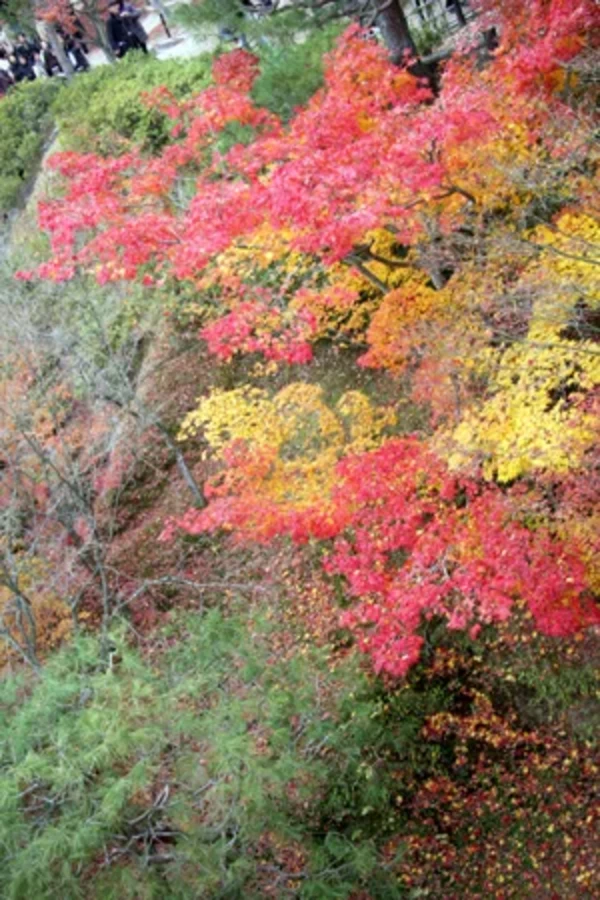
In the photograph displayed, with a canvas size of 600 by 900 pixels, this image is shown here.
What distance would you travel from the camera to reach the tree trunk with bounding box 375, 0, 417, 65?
51.4ft

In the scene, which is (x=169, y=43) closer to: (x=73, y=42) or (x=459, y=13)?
(x=73, y=42)

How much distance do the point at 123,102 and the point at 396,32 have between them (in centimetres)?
1094

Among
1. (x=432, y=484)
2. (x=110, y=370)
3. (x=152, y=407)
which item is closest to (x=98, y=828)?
(x=432, y=484)

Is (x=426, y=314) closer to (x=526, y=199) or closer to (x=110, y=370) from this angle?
(x=526, y=199)

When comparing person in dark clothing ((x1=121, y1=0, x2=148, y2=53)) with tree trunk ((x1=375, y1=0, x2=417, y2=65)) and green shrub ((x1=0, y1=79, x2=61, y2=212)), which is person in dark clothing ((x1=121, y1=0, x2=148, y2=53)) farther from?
tree trunk ((x1=375, y1=0, x2=417, y2=65))

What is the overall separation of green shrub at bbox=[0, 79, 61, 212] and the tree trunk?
16.9m

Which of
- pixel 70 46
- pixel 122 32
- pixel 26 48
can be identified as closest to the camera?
pixel 122 32

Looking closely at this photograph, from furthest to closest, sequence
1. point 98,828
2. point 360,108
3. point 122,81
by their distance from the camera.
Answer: point 122,81
point 360,108
point 98,828

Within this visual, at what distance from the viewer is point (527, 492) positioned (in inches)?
472

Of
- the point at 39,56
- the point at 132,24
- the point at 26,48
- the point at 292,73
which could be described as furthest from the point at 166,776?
the point at 39,56

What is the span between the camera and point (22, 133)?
29.3m

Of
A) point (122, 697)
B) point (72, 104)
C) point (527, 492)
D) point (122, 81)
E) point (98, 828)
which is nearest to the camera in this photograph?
point (98, 828)

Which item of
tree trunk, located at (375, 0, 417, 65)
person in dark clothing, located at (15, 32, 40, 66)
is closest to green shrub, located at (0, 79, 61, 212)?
person in dark clothing, located at (15, 32, 40, 66)

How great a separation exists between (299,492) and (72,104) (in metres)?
19.4
